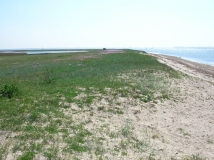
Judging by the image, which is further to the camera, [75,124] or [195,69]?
[195,69]

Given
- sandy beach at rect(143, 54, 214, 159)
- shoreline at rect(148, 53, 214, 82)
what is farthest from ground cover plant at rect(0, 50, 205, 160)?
shoreline at rect(148, 53, 214, 82)

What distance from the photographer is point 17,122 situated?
9.44 m

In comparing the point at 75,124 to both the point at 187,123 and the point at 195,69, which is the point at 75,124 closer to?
the point at 187,123

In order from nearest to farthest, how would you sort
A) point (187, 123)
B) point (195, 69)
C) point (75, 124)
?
point (75, 124) → point (187, 123) → point (195, 69)

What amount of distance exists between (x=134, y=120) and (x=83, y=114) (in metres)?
3.12

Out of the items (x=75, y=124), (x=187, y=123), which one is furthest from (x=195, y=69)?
(x=75, y=124)

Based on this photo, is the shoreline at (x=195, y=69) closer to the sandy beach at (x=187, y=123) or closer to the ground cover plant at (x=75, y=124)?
the sandy beach at (x=187, y=123)

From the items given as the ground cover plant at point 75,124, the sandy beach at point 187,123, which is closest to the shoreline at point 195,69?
the sandy beach at point 187,123

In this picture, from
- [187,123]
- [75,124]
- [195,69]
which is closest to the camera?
[75,124]

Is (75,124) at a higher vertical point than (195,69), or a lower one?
higher

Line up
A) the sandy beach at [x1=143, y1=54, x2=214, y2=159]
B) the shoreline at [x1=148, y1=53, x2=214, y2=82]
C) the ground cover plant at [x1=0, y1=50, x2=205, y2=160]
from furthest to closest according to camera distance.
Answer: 1. the shoreline at [x1=148, y1=53, x2=214, y2=82]
2. the sandy beach at [x1=143, y1=54, x2=214, y2=159]
3. the ground cover plant at [x1=0, y1=50, x2=205, y2=160]

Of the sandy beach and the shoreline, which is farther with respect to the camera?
the shoreline

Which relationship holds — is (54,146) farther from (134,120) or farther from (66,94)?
(66,94)

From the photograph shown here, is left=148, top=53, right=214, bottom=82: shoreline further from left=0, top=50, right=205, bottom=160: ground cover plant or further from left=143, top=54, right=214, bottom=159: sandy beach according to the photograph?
left=0, top=50, right=205, bottom=160: ground cover plant
